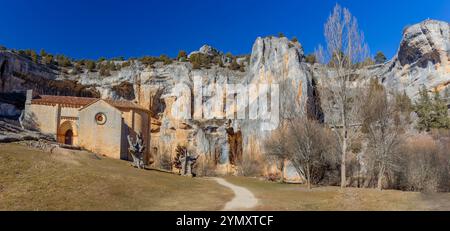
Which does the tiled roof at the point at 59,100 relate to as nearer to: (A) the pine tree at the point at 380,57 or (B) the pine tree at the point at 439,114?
(B) the pine tree at the point at 439,114

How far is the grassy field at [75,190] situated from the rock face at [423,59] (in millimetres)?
48784

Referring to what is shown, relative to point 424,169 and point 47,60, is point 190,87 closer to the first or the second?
point 47,60

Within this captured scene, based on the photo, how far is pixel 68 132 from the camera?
4659cm

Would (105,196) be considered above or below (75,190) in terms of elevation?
below

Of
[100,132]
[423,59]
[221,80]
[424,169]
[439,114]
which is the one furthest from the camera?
[221,80]

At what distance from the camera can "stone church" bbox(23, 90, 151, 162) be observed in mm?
44469

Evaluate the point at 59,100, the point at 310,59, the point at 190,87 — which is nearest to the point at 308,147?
the point at 59,100

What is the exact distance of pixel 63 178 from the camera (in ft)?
66.1

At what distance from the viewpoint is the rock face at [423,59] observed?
5334 cm

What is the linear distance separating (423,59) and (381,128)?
35050 mm

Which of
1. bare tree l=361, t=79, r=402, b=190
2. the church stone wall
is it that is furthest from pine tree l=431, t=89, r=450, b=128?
the church stone wall
